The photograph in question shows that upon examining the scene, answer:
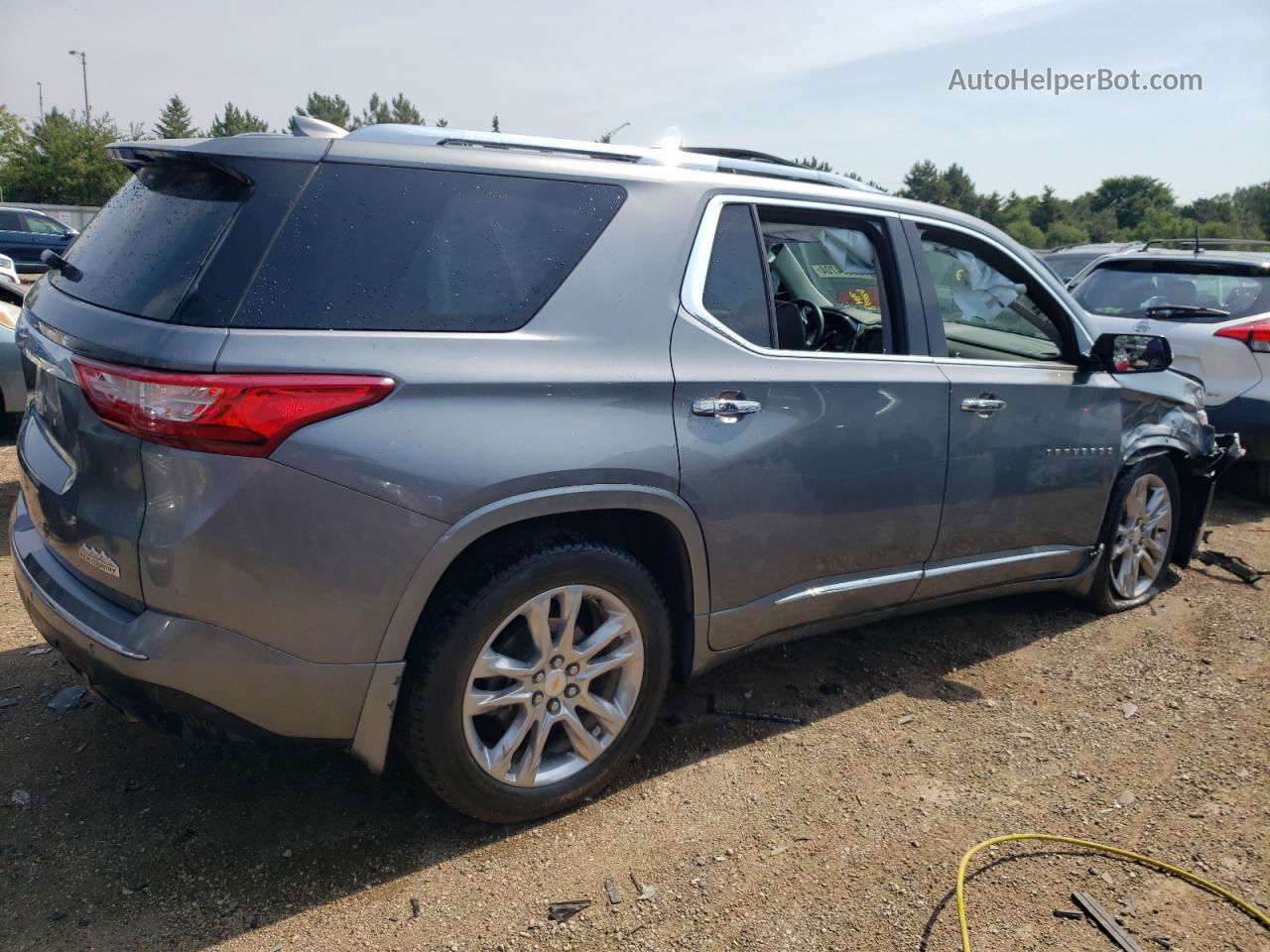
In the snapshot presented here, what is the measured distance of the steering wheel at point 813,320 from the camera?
148 inches

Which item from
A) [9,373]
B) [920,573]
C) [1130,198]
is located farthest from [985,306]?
[1130,198]

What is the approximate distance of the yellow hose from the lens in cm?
252

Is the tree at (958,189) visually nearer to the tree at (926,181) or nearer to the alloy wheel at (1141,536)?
the tree at (926,181)

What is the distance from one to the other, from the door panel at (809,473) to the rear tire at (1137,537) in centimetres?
132

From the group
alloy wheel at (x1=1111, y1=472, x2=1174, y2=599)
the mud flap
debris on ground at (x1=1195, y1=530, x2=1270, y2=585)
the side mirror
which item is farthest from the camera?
debris on ground at (x1=1195, y1=530, x2=1270, y2=585)

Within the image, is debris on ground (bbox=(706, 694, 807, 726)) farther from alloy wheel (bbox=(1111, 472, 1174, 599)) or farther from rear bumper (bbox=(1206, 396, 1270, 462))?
rear bumper (bbox=(1206, 396, 1270, 462))

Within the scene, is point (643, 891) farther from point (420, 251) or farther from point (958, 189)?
point (958, 189)

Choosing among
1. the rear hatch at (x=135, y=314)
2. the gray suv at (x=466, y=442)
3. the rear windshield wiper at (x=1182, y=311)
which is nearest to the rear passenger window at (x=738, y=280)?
the gray suv at (x=466, y=442)

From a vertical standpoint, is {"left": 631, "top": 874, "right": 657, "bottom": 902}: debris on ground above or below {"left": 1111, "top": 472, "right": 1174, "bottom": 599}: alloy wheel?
below

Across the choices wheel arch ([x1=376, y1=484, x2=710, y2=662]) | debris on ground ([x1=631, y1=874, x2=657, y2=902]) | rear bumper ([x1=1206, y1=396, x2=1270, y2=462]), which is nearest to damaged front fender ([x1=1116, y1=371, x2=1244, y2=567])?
rear bumper ([x1=1206, y1=396, x2=1270, y2=462])

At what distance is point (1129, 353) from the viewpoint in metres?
4.14

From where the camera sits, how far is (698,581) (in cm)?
296

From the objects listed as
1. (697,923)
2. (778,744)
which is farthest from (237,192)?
(778,744)

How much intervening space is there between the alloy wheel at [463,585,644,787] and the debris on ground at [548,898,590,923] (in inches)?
13.8
